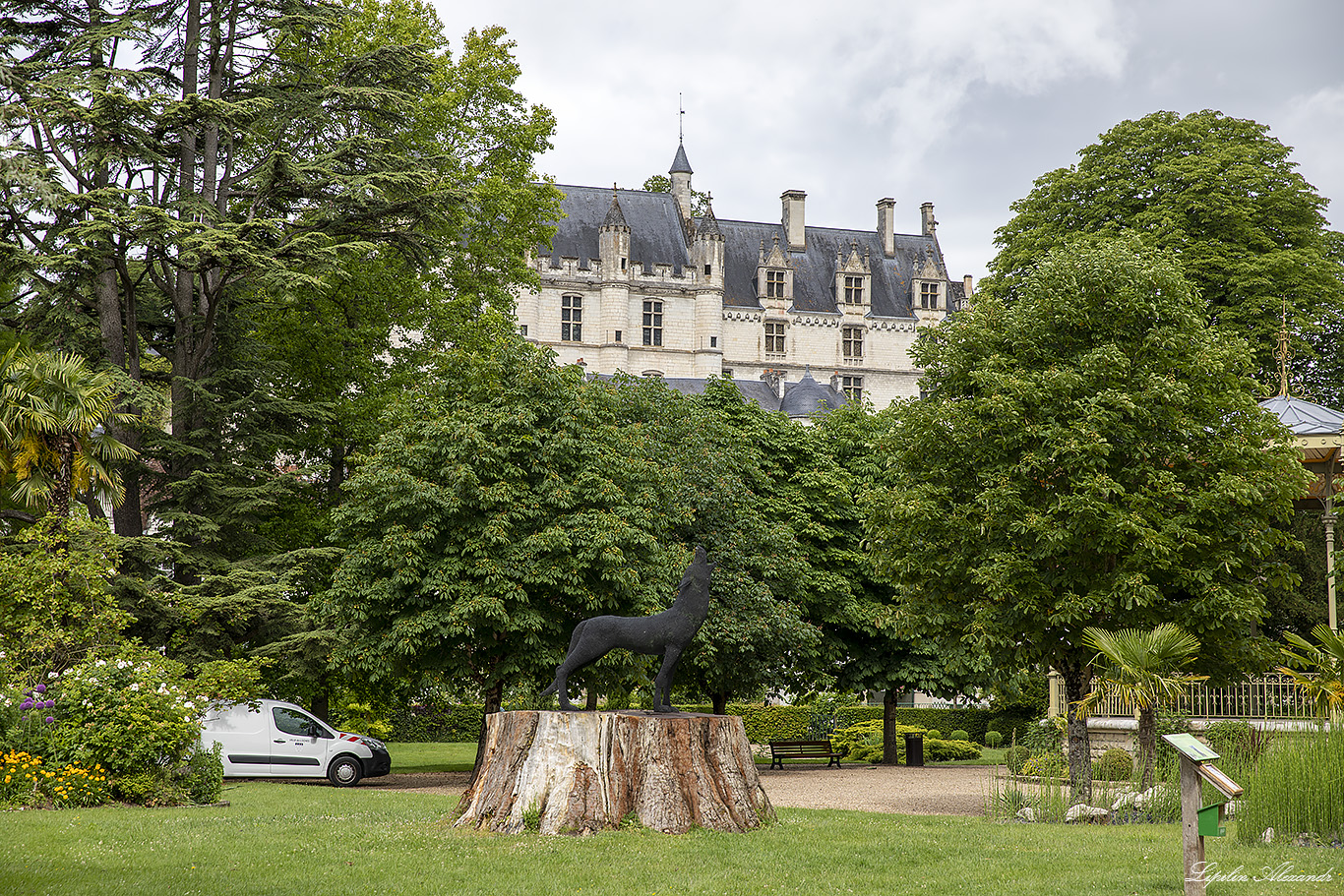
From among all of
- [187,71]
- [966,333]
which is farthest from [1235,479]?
[187,71]

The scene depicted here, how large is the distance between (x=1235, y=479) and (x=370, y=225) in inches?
694

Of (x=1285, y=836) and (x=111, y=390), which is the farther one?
(x=111, y=390)

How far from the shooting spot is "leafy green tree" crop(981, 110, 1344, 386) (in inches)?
1200

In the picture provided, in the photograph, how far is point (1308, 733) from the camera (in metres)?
10.9

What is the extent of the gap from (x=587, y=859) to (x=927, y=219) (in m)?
77.3

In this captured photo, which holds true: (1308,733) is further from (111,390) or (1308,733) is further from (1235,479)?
(111,390)

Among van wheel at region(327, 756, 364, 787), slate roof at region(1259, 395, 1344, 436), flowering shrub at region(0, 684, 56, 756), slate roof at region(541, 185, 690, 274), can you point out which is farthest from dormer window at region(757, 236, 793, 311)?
flowering shrub at region(0, 684, 56, 756)

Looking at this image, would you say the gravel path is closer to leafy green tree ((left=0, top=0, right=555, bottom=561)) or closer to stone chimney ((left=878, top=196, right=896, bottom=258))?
leafy green tree ((left=0, top=0, right=555, bottom=561))

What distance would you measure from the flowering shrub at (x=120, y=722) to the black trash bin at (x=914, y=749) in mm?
19776

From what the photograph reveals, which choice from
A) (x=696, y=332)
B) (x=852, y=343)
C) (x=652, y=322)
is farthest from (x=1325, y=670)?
(x=852, y=343)

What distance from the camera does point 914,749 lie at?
3014 centimetres

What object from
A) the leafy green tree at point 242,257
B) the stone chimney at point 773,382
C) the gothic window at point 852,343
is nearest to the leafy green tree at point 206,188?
the leafy green tree at point 242,257

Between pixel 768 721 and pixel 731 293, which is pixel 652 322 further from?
pixel 768 721

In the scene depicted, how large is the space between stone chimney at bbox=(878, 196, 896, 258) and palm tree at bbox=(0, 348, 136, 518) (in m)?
66.1
